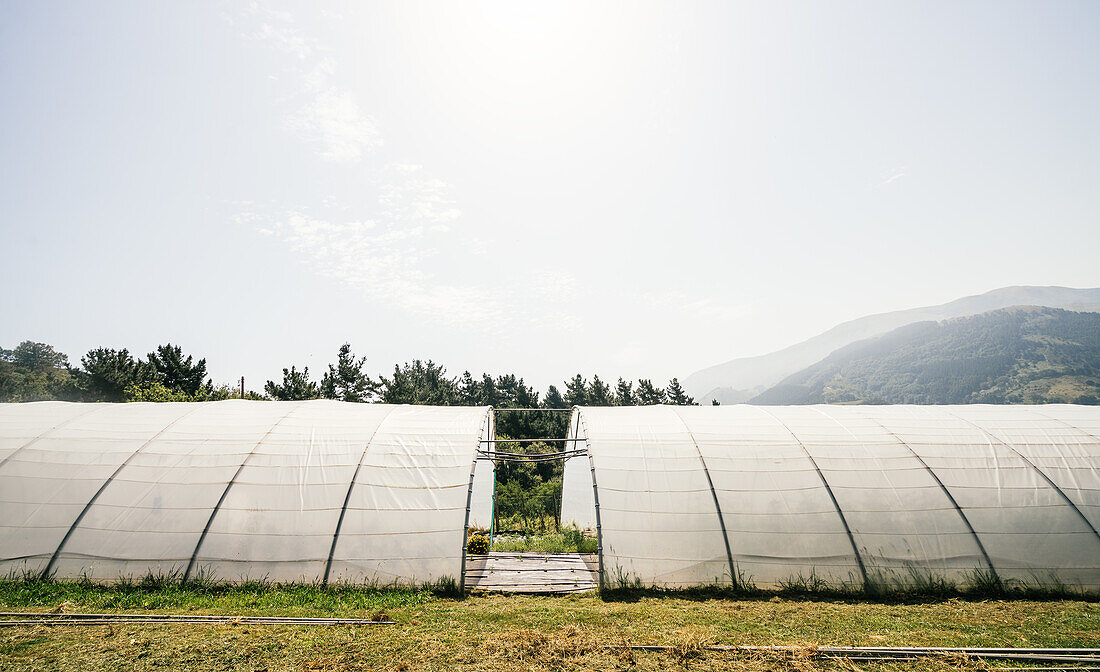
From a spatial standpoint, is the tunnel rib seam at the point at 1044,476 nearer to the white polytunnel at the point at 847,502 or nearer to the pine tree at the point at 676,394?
the white polytunnel at the point at 847,502

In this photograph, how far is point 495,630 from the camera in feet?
25.0

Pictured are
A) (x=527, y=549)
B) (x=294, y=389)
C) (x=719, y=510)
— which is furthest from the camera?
(x=294, y=389)

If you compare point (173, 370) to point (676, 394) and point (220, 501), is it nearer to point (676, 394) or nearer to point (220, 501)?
Result: point (220, 501)

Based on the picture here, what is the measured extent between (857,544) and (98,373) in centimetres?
5485

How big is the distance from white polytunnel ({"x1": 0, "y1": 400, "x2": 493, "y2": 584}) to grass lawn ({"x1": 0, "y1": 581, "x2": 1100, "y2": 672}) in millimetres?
573

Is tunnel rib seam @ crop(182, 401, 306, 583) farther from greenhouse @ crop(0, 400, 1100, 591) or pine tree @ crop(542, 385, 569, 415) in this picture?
pine tree @ crop(542, 385, 569, 415)

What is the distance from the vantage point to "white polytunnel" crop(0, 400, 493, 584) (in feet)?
31.5

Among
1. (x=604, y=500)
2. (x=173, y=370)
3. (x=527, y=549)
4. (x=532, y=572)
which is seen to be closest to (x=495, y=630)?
(x=604, y=500)

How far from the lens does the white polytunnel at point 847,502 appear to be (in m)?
9.96

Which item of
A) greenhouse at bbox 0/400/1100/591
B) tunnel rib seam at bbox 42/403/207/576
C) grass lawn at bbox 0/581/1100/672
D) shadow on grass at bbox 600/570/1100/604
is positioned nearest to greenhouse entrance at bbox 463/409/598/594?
grass lawn at bbox 0/581/1100/672

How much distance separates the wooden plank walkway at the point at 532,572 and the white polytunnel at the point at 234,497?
1797 millimetres

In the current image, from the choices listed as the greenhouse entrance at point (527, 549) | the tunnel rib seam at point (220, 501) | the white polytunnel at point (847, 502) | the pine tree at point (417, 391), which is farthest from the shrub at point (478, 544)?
the pine tree at point (417, 391)

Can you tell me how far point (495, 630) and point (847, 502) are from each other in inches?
341

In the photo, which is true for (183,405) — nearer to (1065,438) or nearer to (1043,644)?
(1043,644)
